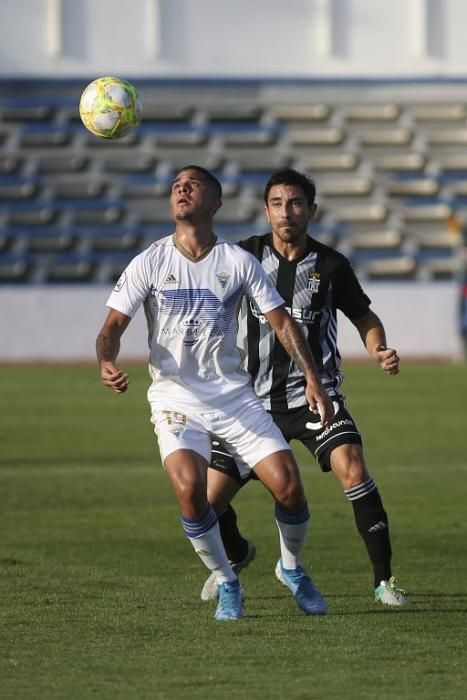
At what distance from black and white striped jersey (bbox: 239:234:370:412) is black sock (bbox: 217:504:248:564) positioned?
66cm

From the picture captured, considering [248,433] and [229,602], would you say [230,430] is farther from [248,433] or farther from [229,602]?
[229,602]

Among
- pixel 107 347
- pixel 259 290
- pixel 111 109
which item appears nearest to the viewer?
pixel 107 347

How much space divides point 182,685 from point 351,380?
18.4m

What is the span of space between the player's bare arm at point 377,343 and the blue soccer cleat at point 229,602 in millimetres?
1323

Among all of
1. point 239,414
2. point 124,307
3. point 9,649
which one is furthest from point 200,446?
point 9,649

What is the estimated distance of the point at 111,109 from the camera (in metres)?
8.09

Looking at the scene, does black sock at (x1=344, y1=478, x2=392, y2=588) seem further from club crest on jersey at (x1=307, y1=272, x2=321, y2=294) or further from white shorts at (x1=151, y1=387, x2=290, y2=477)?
club crest on jersey at (x1=307, y1=272, x2=321, y2=294)

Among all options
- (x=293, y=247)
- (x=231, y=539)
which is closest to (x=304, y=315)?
(x=293, y=247)

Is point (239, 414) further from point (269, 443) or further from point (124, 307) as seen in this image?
point (124, 307)

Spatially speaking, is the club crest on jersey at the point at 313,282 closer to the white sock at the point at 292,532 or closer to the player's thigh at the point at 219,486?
the player's thigh at the point at 219,486

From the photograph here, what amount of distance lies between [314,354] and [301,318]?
0.64 feet

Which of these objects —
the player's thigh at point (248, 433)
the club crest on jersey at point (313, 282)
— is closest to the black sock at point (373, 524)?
the player's thigh at point (248, 433)

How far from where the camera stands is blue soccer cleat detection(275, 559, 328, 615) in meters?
7.02

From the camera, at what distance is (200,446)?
683 centimetres
